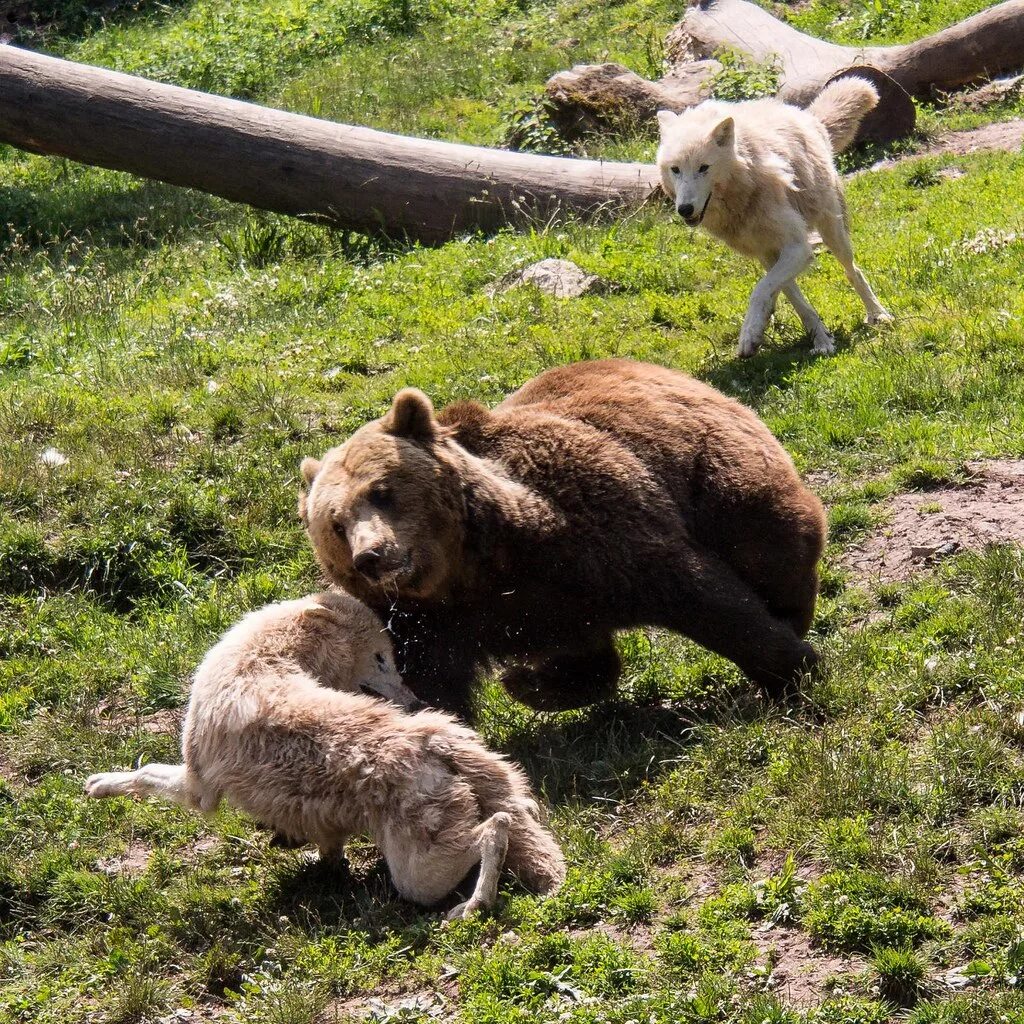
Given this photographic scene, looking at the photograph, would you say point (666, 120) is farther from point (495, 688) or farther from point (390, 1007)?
point (390, 1007)

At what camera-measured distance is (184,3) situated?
2125 cm

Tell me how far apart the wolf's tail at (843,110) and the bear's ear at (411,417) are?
694cm

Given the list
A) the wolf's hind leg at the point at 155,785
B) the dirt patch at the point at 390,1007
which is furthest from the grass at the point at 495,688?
the wolf's hind leg at the point at 155,785

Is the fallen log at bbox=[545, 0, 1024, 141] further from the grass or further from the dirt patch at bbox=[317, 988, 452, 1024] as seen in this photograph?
the dirt patch at bbox=[317, 988, 452, 1024]

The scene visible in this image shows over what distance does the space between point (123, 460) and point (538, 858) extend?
4714mm

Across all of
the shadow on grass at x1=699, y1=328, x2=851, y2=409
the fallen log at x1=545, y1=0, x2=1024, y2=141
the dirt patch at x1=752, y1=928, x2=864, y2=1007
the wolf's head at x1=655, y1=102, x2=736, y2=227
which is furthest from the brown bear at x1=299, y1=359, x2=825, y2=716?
the fallen log at x1=545, y1=0, x2=1024, y2=141

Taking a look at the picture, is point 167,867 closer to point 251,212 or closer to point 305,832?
point 305,832

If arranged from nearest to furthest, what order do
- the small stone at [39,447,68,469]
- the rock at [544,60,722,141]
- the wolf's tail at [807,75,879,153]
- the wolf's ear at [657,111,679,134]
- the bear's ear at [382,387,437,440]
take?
the bear's ear at [382,387,437,440] → the small stone at [39,447,68,469] → the wolf's ear at [657,111,679,134] → the wolf's tail at [807,75,879,153] → the rock at [544,60,722,141]

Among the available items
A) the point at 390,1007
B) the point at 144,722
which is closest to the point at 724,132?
the point at 144,722

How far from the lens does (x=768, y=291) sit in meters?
9.09

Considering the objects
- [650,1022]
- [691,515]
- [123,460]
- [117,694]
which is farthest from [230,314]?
[650,1022]

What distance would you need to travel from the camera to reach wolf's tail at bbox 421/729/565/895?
4.56 metres

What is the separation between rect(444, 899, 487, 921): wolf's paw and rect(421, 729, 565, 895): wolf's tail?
8.5 inches

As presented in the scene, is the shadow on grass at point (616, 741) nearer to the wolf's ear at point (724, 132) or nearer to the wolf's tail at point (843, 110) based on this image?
the wolf's ear at point (724, 132)
